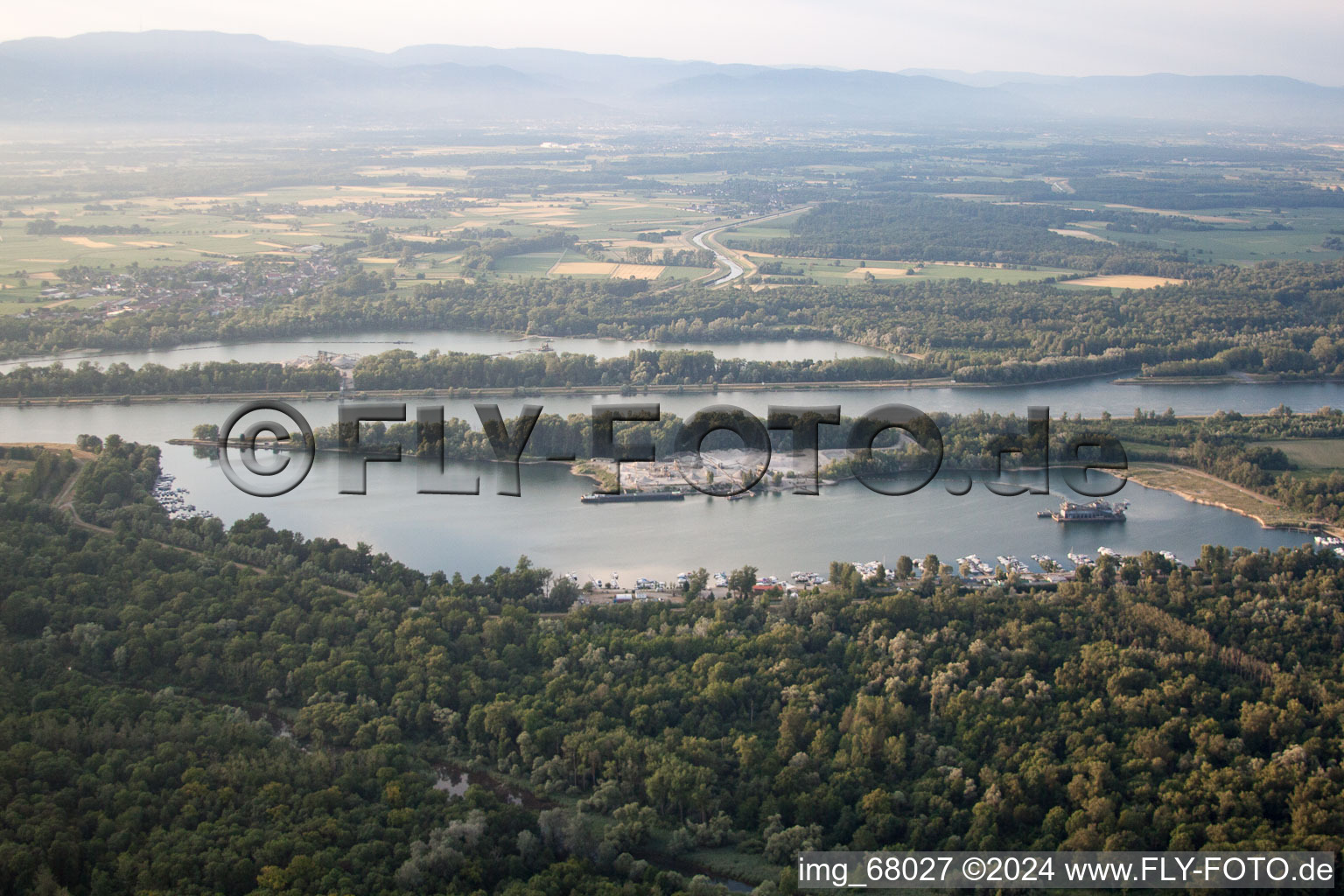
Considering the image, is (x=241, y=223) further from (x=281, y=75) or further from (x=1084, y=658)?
(x=281, y=75)

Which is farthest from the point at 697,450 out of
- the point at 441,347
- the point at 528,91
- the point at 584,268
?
the point at 528,91

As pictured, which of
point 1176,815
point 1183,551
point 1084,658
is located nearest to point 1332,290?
point 1183,551

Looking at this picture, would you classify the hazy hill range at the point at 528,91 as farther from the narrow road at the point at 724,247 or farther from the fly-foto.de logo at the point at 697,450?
the fly-foto.de logo at the point at 697,450

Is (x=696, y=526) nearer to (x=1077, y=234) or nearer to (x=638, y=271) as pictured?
(x=638, y=271)

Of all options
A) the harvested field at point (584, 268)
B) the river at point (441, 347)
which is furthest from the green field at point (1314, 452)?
the harvested field at point (584, 268)

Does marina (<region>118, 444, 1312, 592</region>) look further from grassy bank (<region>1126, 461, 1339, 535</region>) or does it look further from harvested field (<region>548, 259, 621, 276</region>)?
harvested field (<region>548, 259, 621, 276</region>)

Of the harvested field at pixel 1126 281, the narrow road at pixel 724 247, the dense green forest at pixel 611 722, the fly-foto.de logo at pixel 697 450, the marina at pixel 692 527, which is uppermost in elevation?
the narrow road at pixel 724 247
